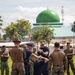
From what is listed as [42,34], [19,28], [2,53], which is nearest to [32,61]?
[2,53]

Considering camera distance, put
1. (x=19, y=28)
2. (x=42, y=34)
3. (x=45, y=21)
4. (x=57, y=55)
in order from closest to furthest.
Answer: (x=57, y=55), (x=42, y=34), (x=19, y=28), (x=45, y=21)

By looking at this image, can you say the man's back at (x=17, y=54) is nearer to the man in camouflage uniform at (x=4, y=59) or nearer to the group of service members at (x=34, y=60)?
the group of service members at (x=34, y=60)

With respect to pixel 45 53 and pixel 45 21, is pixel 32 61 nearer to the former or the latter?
pixel 45 53

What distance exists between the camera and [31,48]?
42.6 ft

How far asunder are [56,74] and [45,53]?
2.00 m

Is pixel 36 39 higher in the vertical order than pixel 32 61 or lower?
lower

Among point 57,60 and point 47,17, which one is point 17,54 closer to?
point 57,60

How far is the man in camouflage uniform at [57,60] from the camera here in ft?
37.9

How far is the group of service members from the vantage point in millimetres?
11656

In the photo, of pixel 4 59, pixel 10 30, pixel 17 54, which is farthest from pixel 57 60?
pixel 10 30

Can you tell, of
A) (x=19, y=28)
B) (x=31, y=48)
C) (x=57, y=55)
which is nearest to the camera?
(x=57, y=55)

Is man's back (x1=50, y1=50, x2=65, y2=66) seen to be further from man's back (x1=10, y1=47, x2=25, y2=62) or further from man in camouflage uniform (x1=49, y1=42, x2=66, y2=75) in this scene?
man's back (x1=10, y1=47, x2=25, y2=62)

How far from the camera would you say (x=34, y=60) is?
526 inches

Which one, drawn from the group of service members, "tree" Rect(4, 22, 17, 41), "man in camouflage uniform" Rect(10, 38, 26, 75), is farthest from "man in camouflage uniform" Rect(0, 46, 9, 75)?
"tree" Rect(4, 22, 17, 41)
